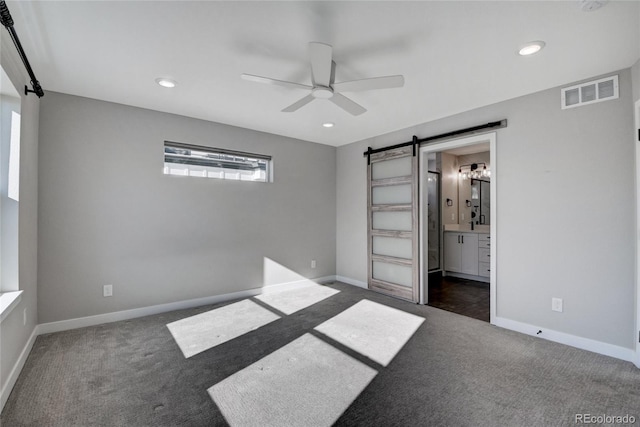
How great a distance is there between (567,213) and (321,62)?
8.97ft

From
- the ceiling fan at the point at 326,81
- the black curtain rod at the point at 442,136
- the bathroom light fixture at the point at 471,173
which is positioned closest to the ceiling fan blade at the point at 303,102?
the ceiling fan at the point at 326,81

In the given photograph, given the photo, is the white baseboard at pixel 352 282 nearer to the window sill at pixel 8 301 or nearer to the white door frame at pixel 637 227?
the white door frame at pixel 637 227

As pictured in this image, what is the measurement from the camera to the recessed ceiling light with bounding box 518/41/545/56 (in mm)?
2209

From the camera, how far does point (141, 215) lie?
141 inches

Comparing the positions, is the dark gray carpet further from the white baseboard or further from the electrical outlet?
the white baseboard

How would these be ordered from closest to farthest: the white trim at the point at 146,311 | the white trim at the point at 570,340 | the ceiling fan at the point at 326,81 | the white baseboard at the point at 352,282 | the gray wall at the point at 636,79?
1. the ceiling fan at the point at 326,81
2. the gray wall at the point at 636,79
3. the white trim at the point at 570,340
4. the white trim at the point at 146,311
5. the white baseboard at the point at 352,282

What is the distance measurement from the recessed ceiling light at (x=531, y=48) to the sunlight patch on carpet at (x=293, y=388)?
2.77 m

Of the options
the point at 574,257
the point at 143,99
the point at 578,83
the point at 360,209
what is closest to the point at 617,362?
the point at 574,257

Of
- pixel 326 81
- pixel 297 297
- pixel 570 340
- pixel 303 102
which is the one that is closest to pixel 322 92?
pixel 326 81

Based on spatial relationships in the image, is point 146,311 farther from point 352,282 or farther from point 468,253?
point 468,253

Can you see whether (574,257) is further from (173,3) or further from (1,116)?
(1,116)

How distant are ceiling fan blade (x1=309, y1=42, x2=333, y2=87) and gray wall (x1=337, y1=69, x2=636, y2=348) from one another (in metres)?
2.25

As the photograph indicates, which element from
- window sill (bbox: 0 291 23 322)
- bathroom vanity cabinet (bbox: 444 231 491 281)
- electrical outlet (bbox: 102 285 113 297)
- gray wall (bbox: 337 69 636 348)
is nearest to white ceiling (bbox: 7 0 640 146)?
gray wall (bbox: 337 69 636 348)

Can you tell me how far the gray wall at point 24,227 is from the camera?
2090mm
